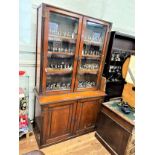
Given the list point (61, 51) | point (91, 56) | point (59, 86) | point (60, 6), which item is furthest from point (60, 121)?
point (60, 6)

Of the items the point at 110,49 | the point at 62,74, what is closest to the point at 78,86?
the point at 62,74

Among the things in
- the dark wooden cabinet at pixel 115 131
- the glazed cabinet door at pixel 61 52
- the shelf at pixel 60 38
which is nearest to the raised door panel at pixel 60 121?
the glazed cabinet door at pixel 61 52

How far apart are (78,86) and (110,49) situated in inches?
35.4

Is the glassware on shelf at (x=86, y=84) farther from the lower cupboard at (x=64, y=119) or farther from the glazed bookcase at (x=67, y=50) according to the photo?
the lower cupboard at (x=64, y=119)

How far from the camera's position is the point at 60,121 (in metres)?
2.07

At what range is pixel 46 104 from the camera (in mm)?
1839

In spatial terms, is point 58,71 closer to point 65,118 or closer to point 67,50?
point 67,50

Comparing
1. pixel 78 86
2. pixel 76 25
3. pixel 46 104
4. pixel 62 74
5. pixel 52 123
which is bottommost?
pixel 52 123
